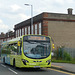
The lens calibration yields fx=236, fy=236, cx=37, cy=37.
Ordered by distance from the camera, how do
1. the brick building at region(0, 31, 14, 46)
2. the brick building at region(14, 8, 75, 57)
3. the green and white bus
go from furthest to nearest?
the brick building at region(0, 31, 14, 46), the brick building at region(14, 8, 75, 57), the green and white bus

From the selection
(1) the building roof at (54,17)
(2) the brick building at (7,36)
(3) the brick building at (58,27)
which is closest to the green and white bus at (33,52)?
(3) the brick building at (58,27)

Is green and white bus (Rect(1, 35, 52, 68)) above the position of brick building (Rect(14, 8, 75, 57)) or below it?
below

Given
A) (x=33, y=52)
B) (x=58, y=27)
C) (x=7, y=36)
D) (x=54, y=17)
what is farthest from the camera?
(x=7, y=36)

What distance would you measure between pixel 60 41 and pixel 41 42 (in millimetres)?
29189

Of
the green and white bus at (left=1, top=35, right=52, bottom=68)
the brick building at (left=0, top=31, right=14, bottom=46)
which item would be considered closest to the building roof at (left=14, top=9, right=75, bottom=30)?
the green and white bus at (left=1, top=35, right=52, bottom=68)

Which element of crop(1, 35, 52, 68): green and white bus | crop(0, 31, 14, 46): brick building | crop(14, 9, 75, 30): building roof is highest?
crop(14, 9, 75, 30): building roof

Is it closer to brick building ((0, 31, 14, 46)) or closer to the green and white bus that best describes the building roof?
the green and white bus

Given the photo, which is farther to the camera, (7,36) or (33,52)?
(7,36)

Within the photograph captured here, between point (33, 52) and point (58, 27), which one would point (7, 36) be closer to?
point (58, 27)

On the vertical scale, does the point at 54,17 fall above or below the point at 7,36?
above

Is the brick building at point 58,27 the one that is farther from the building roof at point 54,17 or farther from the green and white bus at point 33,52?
the green and white bus at point 33,52

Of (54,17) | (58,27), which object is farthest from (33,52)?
(58,27)

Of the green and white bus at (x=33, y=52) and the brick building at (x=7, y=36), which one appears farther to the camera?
the brick building at (x=7, y=36)

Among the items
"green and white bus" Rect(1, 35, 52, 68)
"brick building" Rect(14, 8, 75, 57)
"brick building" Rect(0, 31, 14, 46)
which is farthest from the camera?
"brick building" Rect(0, 31, 14, 46)
